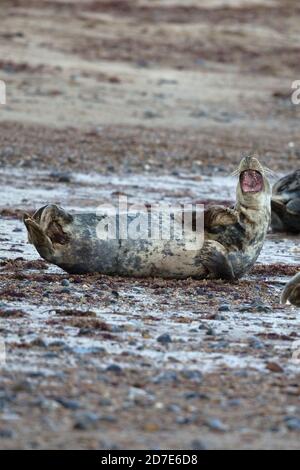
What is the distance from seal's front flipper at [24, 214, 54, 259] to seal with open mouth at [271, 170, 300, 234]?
11.4 feet

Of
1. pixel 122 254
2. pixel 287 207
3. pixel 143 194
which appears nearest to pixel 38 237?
pixel 122 254

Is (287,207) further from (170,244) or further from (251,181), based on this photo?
(170,244)

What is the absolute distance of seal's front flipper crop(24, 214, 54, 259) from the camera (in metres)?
8.11

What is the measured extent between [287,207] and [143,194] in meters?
2.01

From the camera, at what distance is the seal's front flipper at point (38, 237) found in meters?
8.11

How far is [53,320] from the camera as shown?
23.0 ft

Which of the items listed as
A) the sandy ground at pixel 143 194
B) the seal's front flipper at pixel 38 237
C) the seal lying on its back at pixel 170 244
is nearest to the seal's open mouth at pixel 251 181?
the seal lying on its back at pixel 170 244

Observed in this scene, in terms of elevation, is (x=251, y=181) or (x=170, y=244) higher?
(x=251, y=181)

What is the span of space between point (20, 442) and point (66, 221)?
3.33 metres

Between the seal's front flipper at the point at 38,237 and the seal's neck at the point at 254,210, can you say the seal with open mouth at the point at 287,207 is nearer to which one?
the seal's neck at the point at 254,210

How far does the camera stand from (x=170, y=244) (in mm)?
8344

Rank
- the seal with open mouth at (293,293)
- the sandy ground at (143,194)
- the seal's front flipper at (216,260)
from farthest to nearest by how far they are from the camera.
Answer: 1. the seal's front flipper at (216,260)
2. the seal with open mouth at (293,293)
3. the sandy ground at (143,194)

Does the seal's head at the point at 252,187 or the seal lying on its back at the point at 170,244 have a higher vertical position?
the seal's head at the point at 252,187
